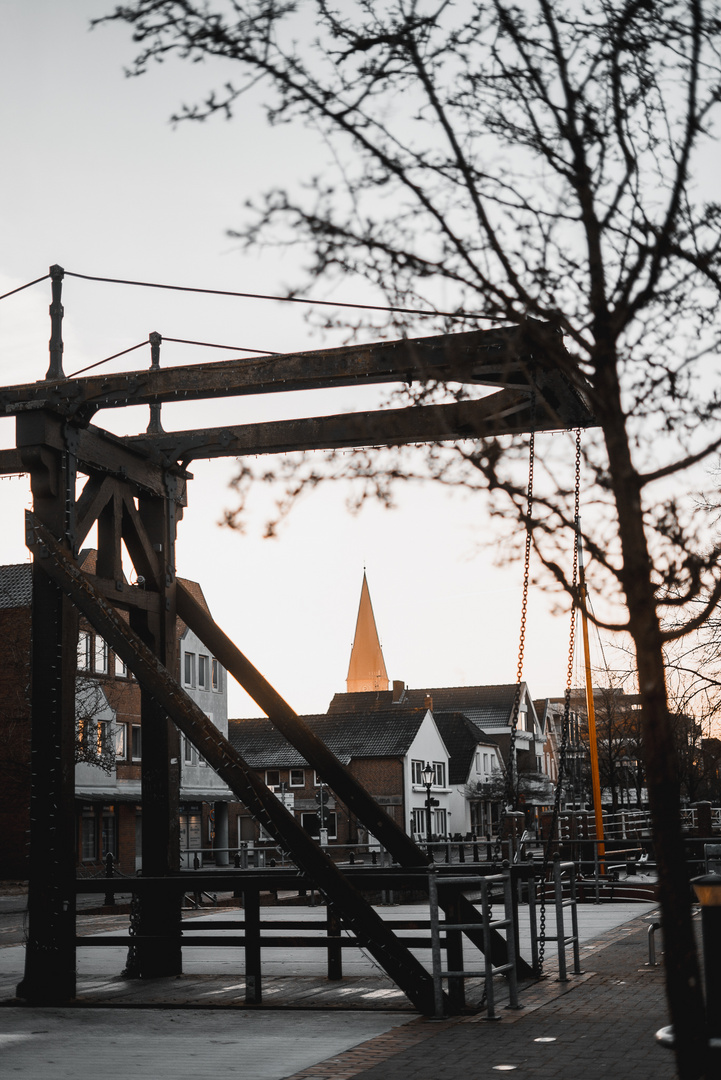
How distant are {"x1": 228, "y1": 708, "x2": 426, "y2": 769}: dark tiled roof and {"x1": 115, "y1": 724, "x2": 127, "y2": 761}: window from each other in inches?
702

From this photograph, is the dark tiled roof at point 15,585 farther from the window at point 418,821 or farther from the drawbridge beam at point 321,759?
the drawbridge beam at point 321,759

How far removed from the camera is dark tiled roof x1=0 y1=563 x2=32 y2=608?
4388cm

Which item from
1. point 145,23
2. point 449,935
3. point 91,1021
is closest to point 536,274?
point 145,23

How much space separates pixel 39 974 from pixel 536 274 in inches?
294

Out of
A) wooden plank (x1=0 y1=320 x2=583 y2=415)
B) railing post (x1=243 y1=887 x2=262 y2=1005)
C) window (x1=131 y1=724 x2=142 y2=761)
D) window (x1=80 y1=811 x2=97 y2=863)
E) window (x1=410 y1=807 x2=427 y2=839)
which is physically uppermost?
wooden plank (x1=0 y1=320 x2=583 y2=415)

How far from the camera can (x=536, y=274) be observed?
4828mm

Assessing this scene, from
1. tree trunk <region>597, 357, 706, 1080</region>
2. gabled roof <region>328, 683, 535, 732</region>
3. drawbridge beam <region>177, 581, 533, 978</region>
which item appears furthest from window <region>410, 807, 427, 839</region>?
tree trunk <region>597, 357, 706, 1080</region>

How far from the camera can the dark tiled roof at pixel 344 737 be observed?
66188mm

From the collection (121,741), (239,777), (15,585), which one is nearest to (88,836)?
(121,741)

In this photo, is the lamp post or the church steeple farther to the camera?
the church steeple

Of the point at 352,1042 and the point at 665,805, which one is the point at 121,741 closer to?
the point at 352,1042

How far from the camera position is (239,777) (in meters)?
9.20

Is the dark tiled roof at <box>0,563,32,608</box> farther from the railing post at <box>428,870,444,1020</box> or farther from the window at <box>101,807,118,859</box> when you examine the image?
the railing post at <box>428,870,444,1020</box>

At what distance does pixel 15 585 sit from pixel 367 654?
294 ft
